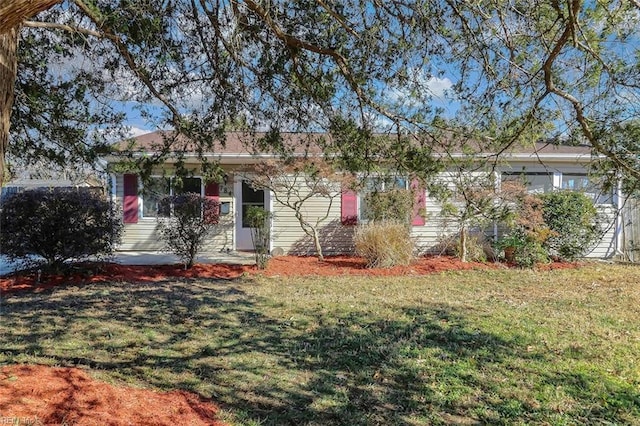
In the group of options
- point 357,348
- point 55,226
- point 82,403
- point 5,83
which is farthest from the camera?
point 55,226

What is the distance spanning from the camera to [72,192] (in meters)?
Answer: 8.14

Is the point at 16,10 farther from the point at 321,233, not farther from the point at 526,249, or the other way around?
the point at 321,233

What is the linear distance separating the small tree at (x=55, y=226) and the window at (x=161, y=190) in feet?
3.32

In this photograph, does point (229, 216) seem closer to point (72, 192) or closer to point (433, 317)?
point (72, 192)

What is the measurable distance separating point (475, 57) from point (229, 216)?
913 centimetres

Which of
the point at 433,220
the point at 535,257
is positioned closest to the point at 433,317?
the point at 535,257

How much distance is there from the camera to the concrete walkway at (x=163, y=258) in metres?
10.3

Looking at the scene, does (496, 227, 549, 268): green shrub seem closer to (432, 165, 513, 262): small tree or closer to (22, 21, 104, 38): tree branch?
(432, 165, 513, 262): small tree

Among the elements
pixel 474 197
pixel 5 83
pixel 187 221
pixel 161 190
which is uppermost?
pixel 5 83

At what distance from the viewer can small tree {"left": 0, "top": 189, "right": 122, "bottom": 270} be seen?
25.0 ft

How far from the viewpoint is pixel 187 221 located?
30.0ft

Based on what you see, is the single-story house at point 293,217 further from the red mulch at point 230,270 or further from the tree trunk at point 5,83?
the tree trunk at point 5,83

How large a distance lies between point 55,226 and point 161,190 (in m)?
3.76

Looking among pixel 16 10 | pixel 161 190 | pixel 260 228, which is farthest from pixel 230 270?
pixel 16 10
